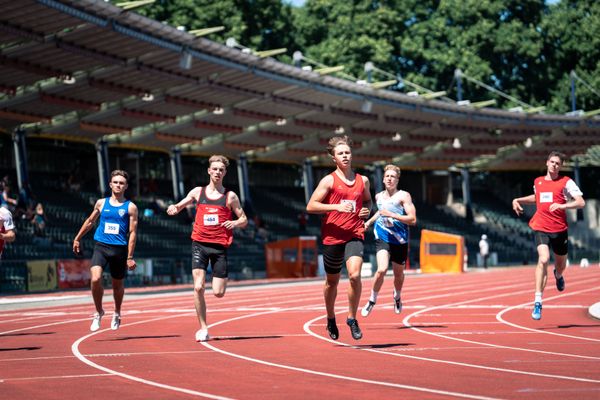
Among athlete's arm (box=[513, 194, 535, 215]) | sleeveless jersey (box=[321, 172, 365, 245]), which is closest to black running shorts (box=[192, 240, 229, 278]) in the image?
sleeveless jersey (box=[321, 172, 365, 245])

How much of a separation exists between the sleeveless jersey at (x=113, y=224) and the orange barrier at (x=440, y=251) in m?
38.1

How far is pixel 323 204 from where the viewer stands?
11.8 metres

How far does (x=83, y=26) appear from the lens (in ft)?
111

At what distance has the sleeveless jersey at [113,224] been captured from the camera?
573 inches

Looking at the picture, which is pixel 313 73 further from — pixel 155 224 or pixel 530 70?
pixel 530 70

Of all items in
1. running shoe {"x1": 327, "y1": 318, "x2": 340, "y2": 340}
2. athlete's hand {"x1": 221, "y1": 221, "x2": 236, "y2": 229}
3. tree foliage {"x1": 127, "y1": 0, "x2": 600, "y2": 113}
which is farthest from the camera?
tree foliage {"x1": 127, "y1": 0, "x2": 600, "y2": 113}

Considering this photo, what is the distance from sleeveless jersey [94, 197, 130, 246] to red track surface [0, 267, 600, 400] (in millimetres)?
1227

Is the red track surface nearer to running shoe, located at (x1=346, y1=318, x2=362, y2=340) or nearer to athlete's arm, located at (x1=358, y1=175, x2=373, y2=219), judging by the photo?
Result: running shoe, located at (x1=346, y1=318, x2=362, y2=340)

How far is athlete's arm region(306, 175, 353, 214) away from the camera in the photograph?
38.0 ft

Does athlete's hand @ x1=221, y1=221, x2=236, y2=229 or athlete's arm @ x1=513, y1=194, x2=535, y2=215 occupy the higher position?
athlete's arm @ x1=513, y1=194, x2=535, y2=215

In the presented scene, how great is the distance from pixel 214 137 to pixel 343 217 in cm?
4396

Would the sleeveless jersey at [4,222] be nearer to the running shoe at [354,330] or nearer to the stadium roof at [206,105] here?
the running shoe at [354,330]

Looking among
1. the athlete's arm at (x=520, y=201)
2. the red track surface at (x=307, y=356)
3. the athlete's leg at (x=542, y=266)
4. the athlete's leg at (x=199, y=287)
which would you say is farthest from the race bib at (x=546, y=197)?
the athlete's leg at (x=199, y=287)

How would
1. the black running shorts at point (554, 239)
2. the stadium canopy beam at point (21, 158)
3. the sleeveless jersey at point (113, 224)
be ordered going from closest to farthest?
the sleeveless jersey at point (113, 224)
the black running shorts at point (554, 239)
the stadium canopy beam at point (21, 158)
